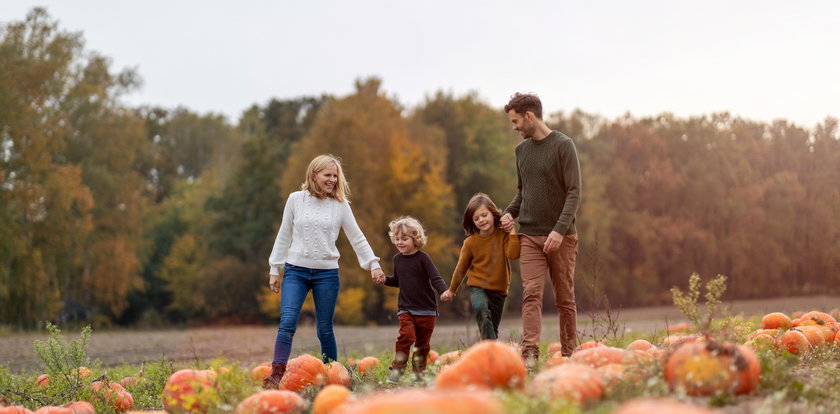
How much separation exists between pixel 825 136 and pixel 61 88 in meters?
30.1

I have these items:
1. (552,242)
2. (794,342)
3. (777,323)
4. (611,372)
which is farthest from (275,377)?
(777,323)

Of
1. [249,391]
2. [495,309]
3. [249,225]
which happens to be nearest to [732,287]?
[249,225]

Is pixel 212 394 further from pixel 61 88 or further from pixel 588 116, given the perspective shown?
pixel 588 116

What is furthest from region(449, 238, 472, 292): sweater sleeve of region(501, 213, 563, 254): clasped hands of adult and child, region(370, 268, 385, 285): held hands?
region(501, 213, 563, 254): clasped hands of adult and child

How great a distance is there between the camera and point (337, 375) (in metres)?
5.85

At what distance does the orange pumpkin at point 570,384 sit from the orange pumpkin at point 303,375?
2373mm

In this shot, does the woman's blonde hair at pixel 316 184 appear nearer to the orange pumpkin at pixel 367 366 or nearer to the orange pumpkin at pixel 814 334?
the orange pumpkin at pixel 367 366

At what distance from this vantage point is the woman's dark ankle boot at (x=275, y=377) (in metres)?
5.86

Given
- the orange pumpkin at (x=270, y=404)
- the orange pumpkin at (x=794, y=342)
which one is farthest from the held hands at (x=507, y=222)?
the orange pumpkin at (x=270, y=404)

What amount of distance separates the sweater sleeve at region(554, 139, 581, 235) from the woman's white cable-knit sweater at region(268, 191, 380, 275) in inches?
59.2

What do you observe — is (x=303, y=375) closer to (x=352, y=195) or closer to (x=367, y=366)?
(x=367, y=366)

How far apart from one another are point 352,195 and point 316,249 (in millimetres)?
22558

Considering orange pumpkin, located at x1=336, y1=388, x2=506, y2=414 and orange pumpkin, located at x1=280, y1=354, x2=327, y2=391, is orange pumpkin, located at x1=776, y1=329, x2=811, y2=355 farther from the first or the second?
orange pumpkin, located at x1=336, y1=388, x2=506, y2=414

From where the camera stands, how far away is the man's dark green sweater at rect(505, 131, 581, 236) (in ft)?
20.8
